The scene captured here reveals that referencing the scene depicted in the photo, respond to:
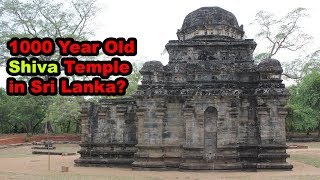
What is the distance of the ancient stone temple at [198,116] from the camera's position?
17.0m

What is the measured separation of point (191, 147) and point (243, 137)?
2428mm

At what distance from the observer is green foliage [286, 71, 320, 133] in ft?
122

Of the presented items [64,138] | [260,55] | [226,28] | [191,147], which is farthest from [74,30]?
[191,147]

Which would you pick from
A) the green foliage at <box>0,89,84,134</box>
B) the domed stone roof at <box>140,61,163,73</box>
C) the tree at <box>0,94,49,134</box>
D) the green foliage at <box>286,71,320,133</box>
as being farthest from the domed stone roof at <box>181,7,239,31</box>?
the tree at <box>0,94,49,134</box>

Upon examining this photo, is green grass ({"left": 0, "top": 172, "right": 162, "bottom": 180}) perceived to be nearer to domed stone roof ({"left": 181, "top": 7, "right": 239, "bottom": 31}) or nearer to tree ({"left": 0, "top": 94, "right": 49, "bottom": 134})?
domed stone roof ({"left": 181, "top": 7, "right": 239, "bottom": 31})

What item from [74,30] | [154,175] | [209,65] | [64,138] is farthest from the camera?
[74,30]

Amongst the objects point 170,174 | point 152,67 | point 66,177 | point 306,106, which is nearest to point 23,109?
point 152,67

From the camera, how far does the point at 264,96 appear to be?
56.0ft

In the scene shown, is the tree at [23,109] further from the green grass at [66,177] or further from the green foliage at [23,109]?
the green grass at [66,177]

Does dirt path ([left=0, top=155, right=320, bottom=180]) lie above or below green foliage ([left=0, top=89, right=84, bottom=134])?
below

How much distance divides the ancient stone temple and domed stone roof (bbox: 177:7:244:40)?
166cm

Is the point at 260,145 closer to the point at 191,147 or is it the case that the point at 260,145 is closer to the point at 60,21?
the point at 191,147

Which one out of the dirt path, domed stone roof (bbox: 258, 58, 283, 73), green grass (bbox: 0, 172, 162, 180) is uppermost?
domed stone roof (bbox: 258, 58, 283, 73)

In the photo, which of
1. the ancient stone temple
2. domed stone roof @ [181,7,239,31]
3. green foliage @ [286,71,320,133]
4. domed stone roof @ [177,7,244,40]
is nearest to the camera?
the ancient stone temple
